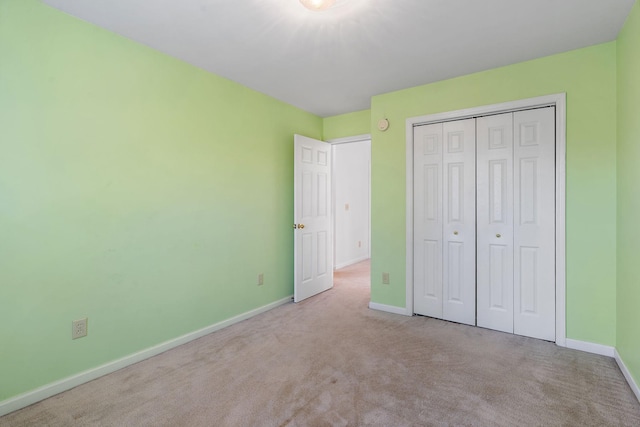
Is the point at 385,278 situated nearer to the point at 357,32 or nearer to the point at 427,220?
the point at 427,220

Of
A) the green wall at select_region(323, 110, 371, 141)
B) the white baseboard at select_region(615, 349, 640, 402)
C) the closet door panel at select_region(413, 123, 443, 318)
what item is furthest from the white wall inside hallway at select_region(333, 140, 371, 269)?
the white baseboard at select_region(615, 349, 640, 402)

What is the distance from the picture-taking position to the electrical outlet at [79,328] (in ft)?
6.54

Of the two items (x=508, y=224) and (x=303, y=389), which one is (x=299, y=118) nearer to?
(x=508, y=224)

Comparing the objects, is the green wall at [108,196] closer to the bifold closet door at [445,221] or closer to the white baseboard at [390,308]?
the white baseboard at [390,308]

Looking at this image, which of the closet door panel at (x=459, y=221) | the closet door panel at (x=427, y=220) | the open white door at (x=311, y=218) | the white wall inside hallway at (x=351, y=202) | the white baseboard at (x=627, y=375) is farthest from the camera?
→ the white wall inside hallway at (x=351, y=202)

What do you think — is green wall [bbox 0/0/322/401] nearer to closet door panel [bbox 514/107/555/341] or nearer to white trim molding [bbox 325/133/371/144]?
white trim molding [bbox 325/133/371/144]

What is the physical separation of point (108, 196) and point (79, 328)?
35.1 inches

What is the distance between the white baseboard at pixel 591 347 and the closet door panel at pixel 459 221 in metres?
0.72

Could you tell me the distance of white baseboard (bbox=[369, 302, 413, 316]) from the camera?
10.6 feet

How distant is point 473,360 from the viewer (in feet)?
7.49

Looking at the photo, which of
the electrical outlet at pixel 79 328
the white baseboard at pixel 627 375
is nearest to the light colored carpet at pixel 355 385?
the white baseboard at pixel 627 375

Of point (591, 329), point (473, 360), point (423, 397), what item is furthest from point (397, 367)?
point (591, 329)

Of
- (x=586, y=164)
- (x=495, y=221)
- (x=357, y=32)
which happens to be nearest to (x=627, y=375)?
(x=495, y=221)

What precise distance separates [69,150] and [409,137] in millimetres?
2838
